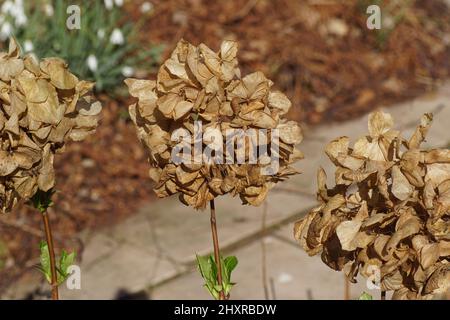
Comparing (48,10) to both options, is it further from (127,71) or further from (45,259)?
(45,259)

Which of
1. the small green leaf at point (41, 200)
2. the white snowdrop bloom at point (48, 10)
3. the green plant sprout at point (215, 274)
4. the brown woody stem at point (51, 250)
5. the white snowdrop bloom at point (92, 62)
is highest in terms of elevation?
the white snowdrop bloom at point (48, 10)

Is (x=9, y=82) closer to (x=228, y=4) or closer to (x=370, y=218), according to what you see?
(x=370, y=218)

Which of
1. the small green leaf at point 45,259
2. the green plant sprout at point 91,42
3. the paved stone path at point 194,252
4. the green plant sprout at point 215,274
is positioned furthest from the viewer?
the green plant sprout at point 91,42

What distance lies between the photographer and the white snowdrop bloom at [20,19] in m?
4.27

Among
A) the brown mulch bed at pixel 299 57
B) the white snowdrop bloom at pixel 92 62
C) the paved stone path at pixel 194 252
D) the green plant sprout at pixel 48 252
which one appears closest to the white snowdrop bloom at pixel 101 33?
the white snowdrop bloom at pixel 92 62

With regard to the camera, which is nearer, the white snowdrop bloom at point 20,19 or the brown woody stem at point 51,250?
the brown woody stem at point 51,250

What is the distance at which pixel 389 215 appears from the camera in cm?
176

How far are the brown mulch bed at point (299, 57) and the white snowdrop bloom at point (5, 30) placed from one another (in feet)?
1.90

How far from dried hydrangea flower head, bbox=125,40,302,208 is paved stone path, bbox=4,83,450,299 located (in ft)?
4.63

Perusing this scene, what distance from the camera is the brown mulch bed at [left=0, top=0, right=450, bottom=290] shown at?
4344 millimetres

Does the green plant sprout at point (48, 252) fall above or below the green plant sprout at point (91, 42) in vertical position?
below

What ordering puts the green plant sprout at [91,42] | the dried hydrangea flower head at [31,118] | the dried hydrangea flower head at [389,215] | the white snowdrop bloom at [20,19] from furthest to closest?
the green plant sprout at [91,42]
the white snowdrop bloom at [20,19]
the dried hydrangea flower head at [31,118]
the dried hydrangea flower head at [389,215]

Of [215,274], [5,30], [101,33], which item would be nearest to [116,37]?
[101,33]

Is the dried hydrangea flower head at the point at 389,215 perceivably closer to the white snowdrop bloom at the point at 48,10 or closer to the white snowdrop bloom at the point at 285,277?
the white snowdrop bloom at the point at 285,277
